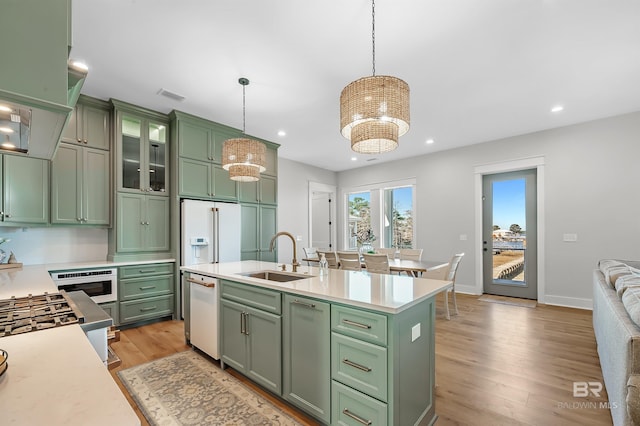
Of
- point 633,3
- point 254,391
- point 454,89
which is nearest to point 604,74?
point 633,3

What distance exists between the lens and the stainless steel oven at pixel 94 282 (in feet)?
10.5

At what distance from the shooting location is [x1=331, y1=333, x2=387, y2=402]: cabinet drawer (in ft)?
5.01

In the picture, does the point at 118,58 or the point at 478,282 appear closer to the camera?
the point at 118,58

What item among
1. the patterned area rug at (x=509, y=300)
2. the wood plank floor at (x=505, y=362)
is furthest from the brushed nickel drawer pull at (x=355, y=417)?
the patterned area rug at (x=509, y=300)

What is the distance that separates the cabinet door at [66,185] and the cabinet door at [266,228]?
2525 mm

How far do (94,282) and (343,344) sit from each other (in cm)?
322

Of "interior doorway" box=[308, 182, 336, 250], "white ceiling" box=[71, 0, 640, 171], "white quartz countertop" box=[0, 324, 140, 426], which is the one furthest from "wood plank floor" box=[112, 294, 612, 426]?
"interior doorway" box=[308, 182, 336, 250]

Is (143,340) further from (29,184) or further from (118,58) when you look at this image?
(118,58)

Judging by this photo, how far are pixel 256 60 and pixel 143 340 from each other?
3.29 metres

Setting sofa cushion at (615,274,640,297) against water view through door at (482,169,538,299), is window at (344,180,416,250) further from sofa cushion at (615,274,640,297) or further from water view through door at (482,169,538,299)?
sofa cushion at (615,274,640,297)

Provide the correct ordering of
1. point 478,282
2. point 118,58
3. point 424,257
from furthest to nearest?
1. point 424,257
2. point 478,282
3. point 118,58

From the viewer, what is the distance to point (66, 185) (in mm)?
3453

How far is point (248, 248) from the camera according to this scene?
4.95m

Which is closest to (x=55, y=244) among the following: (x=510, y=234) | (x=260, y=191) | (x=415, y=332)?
(x=260, y=191)
